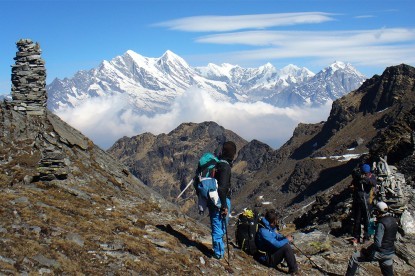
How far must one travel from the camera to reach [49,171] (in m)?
20.9

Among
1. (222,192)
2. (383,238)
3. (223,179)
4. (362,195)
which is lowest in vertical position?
(362,195)

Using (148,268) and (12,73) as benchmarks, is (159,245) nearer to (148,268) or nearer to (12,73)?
(148,268)

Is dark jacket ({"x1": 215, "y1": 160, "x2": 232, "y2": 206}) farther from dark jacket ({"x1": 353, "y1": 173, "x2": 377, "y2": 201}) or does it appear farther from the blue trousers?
dark jacket ({"x1": 353, "y1": 173, "x2": 377, "y2": 201})

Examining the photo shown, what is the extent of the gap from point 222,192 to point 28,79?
18746 millimetres

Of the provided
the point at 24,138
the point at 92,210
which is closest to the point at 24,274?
the point at 92,210

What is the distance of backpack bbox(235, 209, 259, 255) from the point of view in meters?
18.4

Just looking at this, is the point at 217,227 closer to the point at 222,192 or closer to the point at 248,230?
the point at 222,192

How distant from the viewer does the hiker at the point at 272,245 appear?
1688 centimetres

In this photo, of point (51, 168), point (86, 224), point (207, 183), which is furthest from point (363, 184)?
point (51, 168)

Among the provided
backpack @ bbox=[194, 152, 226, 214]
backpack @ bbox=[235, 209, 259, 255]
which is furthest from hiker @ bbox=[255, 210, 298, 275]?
backpack @ bbox=[194, 152, 226, 214]

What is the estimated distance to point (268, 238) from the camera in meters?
Answer: 17.1

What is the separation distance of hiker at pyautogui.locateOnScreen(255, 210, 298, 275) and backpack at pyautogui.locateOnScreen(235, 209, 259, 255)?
23.5 inches

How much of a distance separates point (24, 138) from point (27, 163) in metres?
3.24

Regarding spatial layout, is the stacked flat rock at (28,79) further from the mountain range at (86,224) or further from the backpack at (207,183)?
the backpack at (207,183)
